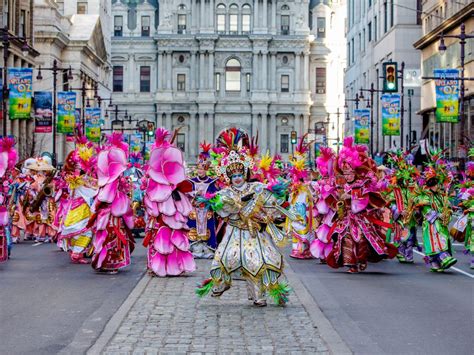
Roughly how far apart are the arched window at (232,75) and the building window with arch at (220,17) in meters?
3.48

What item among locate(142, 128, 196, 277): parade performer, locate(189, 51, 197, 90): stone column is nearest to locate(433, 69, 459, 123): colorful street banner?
locate(142, 128, 196, 277): parade performer

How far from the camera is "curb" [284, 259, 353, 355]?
30.6 ft

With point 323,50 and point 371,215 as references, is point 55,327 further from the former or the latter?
point 323,50

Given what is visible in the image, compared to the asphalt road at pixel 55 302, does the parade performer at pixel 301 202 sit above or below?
above

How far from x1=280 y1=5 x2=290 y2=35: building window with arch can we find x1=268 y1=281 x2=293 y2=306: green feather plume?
318ft

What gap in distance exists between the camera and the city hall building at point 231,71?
105688 millimetres

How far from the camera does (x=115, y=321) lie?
35.4 feet

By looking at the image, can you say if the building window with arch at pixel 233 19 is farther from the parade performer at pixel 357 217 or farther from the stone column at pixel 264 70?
the parade performer at pixel 357 217

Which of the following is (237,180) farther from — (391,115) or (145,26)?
(145,26)

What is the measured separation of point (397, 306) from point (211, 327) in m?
3.05

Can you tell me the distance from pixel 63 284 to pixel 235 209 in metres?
4.19

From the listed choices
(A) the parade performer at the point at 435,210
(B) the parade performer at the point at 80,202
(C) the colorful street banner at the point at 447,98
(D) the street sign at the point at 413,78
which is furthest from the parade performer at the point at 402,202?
(D) the street sign at the point at 413,78

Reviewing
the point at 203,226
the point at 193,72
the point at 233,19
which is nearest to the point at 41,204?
the point at 203,226

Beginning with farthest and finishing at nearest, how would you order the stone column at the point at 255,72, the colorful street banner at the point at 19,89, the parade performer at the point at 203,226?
the stone column at the point at 255,72
the colorful street banner at the point at 19,89
the parade performer at the point at 203,226
